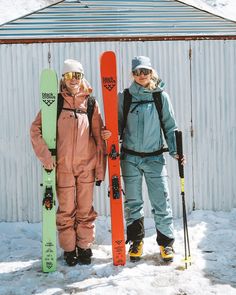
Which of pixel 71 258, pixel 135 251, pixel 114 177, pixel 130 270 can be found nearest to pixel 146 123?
pixel 114 177

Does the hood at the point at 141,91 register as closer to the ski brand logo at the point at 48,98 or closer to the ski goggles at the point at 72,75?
the ski goggles at the point at 72,75

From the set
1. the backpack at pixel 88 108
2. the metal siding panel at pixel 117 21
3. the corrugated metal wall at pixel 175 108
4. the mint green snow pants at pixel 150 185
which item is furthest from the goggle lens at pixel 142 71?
the metal siding panel at pixel 117 21

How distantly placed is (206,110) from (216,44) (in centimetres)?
91

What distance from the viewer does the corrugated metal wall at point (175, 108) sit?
19.8 ft

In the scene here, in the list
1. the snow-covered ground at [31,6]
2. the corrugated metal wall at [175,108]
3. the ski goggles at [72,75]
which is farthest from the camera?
the snow-covered ground at [31,6]

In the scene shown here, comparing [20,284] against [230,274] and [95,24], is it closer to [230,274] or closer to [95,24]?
[230,274]

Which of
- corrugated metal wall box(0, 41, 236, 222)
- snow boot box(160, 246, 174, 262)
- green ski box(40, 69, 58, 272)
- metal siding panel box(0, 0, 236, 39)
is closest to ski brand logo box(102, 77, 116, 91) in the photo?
green ski box(40, 69, 58, 272)

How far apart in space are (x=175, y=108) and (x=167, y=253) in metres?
2.20

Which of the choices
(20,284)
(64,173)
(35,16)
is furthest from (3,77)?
(20,284)

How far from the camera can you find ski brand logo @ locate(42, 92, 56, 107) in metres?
4.63

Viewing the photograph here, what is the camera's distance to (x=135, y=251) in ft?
15.7

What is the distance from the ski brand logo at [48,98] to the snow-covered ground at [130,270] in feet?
5.49

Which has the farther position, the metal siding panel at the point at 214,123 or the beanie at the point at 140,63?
the metal siding panel at the point at 214,123

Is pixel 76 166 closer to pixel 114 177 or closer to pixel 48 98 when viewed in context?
pixel 114 177
